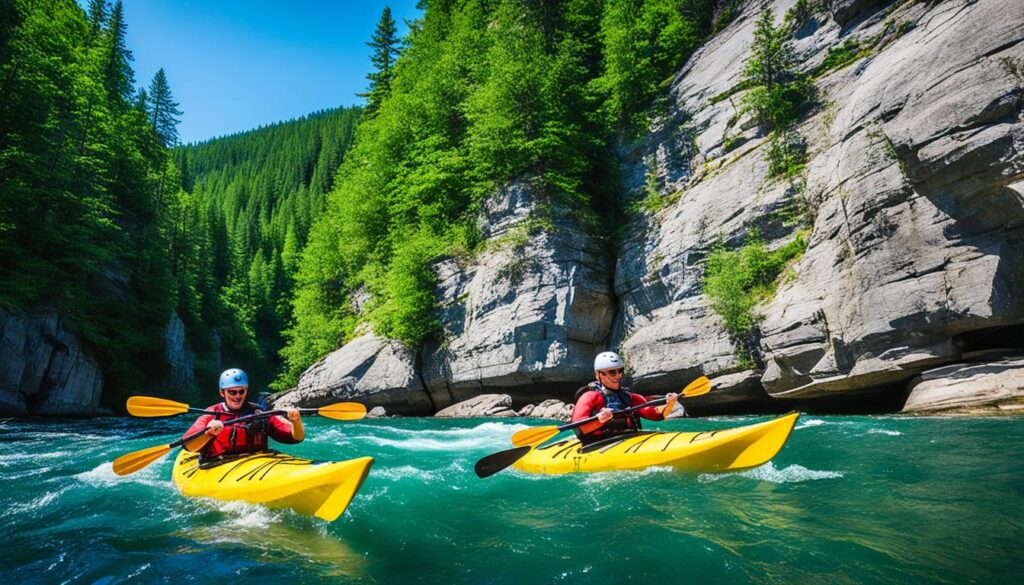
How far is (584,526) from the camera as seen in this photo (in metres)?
4.34

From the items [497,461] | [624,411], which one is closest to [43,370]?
[497,461]

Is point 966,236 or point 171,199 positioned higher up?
point 171,199

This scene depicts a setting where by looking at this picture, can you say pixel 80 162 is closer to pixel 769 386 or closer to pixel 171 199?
pixel 171 199

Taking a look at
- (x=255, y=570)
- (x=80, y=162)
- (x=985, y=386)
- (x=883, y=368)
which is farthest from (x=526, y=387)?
(x=80, y=162)

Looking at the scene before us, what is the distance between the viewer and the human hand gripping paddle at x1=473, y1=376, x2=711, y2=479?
564 centimetres

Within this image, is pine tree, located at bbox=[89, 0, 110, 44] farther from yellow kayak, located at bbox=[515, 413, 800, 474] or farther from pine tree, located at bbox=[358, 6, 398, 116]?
yellow kayak, located at bbox=[515, 413, 800, 474]

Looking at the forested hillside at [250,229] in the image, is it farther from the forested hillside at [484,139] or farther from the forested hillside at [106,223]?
the forested hillside at [484,139]

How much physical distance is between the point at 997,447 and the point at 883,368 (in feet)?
15.8

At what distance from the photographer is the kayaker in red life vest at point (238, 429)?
233 inches

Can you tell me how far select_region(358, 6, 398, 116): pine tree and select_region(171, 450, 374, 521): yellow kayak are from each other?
31.6 meters

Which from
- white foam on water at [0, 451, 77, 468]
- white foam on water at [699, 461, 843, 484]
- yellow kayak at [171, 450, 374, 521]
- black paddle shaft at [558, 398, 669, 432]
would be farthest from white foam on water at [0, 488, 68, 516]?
white foam on water at [699, 461, 843, 484]

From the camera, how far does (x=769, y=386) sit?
12562 mm

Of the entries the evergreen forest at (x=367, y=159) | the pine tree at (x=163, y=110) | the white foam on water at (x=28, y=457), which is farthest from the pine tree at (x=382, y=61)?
the white foam on water at (x=28, y=457)

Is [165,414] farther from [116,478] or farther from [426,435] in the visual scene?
[426,435]
